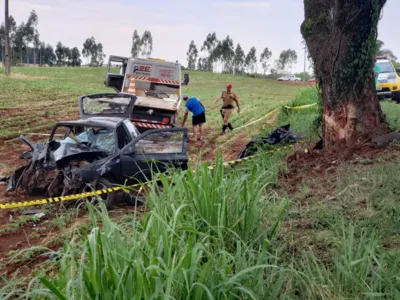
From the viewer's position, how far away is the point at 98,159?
23.4ft

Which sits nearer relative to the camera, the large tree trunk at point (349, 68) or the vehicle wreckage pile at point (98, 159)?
the large tree trunk at point (349, 68)

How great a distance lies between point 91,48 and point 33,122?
101319 mm

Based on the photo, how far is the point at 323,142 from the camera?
7.02m

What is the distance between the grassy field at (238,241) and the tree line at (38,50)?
8868cm

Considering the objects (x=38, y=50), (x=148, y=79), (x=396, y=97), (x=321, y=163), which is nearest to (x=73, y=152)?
(x=321, y=163)

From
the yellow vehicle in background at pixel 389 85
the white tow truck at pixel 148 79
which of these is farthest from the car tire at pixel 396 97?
the white tow truck at pixel 148 79

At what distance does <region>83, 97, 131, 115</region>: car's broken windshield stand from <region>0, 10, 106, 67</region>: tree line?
82.7 m

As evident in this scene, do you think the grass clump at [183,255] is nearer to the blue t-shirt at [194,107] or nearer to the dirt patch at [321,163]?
the dirt patch at [321,163]

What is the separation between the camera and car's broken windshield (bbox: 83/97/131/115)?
993 centimetres

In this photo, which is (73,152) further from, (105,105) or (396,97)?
(396,97)

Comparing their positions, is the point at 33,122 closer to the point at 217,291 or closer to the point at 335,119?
the point at 335,119

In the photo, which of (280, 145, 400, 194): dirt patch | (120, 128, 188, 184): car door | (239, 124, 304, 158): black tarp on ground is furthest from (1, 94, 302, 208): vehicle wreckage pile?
(280, 145, 400, 194): dirt patch

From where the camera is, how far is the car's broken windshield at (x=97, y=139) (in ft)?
24.8

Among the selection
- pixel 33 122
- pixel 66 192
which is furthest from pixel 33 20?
pixel 66 192
